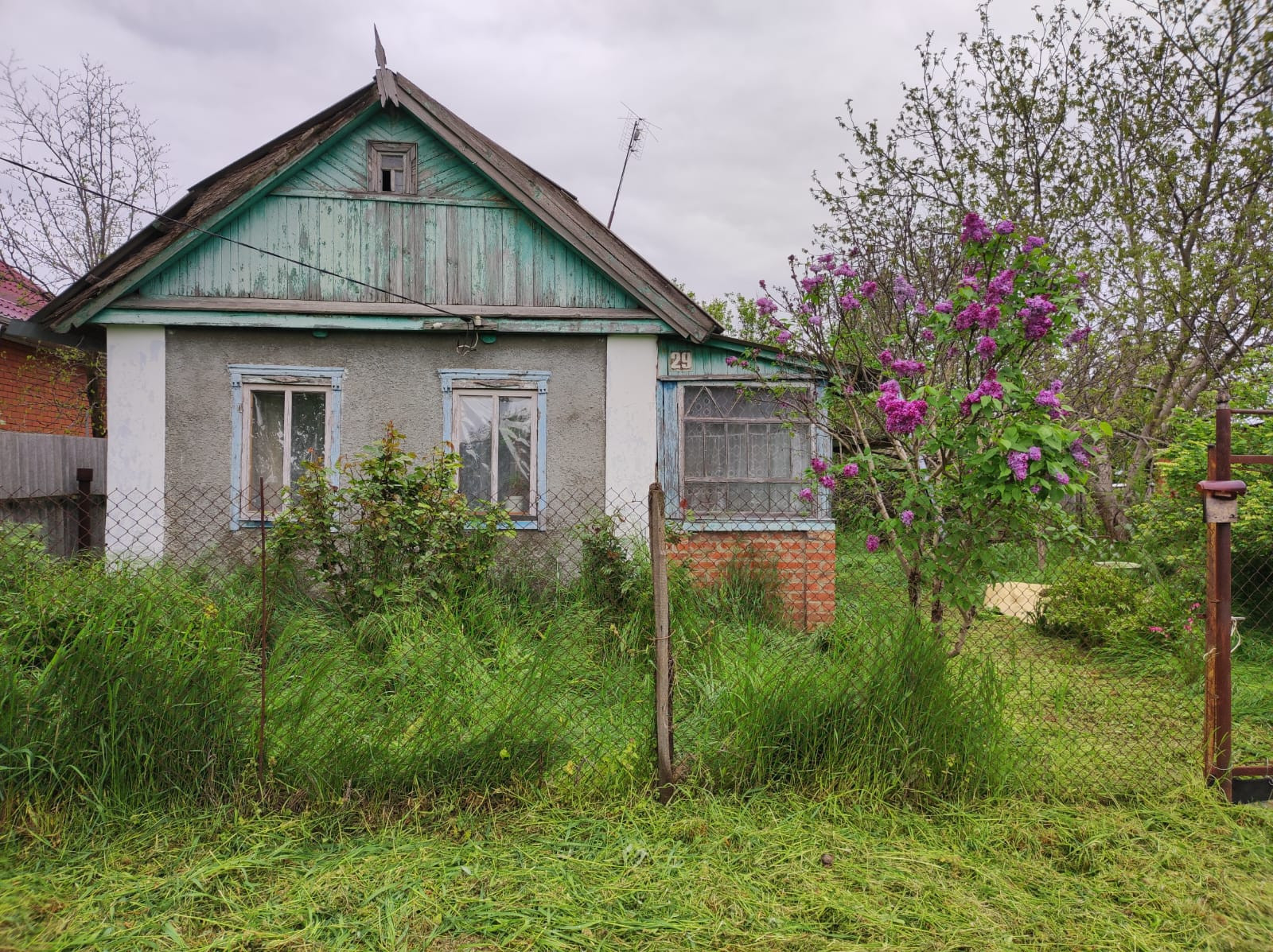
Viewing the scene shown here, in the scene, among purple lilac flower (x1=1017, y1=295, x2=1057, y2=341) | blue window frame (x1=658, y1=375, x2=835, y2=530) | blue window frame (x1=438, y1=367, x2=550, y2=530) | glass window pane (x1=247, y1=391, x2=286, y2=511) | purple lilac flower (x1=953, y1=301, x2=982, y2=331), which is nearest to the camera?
purple lilac flower (x1=1017, y1=295, x2=1057, y2=341)

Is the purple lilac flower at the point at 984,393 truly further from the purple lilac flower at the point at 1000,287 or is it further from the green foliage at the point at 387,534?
the green foliage at the point at 387,534

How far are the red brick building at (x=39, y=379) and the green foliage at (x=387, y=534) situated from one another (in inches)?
319

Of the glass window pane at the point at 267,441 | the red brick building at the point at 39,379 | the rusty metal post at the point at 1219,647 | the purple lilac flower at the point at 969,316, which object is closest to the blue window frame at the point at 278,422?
the glass window pane at the point at 267,441

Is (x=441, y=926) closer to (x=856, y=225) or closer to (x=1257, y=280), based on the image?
(x=1257, y=280)

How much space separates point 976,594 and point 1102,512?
24.8 feet

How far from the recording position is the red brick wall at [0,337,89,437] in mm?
11953

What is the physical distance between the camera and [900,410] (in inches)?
133

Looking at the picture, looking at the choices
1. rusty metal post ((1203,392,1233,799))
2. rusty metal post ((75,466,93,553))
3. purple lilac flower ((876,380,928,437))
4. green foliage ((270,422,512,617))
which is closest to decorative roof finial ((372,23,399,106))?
green foliage ((270,422,512,617))

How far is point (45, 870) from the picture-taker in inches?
106

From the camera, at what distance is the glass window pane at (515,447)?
7.40 m

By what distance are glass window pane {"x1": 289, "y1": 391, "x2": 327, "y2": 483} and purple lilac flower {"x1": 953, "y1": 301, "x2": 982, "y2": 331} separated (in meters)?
6.03

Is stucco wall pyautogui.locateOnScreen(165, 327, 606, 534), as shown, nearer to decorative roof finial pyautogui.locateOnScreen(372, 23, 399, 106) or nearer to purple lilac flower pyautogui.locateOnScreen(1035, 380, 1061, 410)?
decorative roof finial pyautogui.locateOnScreen(372, 23, 399, 106)

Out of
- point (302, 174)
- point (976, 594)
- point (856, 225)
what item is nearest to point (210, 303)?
point (302, 174)

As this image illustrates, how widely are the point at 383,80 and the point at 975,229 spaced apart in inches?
237
